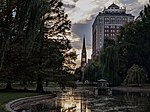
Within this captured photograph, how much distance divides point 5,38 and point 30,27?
0.93 m

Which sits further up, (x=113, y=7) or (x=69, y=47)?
(x=113, y=7)

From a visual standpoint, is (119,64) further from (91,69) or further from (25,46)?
(25,46)

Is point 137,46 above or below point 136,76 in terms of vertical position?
above

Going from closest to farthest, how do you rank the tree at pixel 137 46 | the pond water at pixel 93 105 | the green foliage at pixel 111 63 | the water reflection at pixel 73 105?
1. the pond water at pixel 93 105
2. the water reflection at pixel 73 105
3. the green foliage at pixel 111 63
4. the tree at pixel 137 46

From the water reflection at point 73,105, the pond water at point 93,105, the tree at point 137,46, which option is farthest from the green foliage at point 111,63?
A: the water reflection at point 73,105

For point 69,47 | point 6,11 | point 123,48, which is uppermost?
point 123,48

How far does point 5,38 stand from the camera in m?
11.5

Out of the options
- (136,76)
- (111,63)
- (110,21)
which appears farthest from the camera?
(110,21)

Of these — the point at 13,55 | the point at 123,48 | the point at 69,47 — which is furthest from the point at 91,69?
the point at 13,55

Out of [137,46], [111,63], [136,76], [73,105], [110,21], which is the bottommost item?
[73,105]

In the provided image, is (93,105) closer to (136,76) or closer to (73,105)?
(73,105)

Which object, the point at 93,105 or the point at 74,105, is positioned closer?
the point at 93,105

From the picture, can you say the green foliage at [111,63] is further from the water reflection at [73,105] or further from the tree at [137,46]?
the water reflection at [73,105]

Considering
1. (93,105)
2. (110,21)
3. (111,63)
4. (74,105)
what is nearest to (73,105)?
(74,105)
